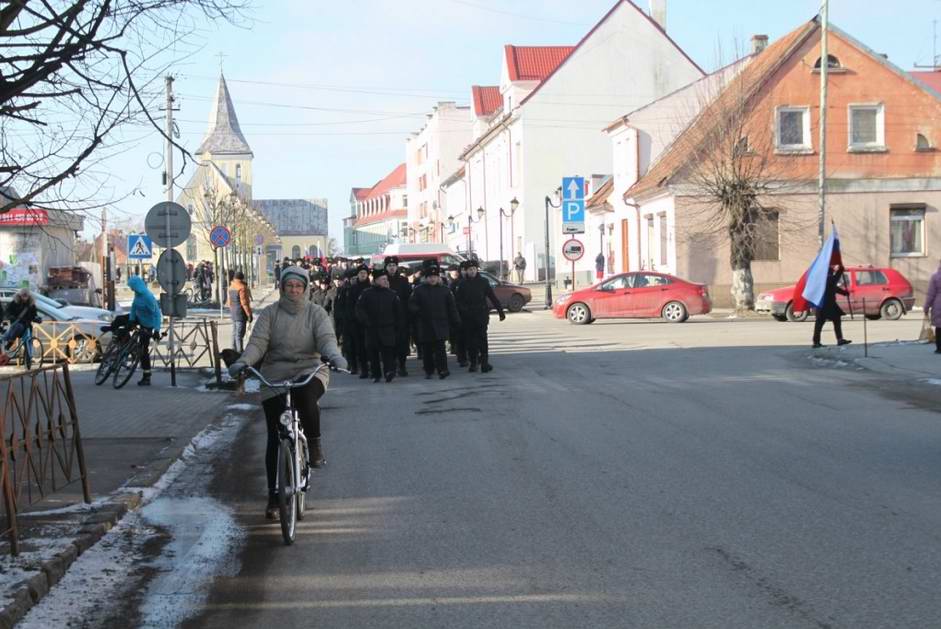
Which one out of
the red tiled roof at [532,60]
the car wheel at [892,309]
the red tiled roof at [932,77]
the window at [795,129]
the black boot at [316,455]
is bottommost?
the black boot at [316,455]

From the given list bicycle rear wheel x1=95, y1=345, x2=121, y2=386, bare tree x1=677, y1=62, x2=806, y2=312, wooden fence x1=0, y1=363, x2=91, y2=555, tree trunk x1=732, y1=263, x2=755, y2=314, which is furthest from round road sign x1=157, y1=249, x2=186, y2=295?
tree trunk x1=732, y1=263, x2=755, y2=314

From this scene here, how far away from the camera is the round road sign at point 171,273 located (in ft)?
60.4

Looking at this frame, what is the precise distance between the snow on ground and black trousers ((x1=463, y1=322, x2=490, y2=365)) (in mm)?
9523

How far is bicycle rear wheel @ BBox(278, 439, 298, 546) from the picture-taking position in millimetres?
7379

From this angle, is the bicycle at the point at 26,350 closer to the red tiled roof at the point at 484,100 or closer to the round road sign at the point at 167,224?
the round road sign at the point at 167,224

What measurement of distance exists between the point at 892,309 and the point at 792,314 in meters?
2.64

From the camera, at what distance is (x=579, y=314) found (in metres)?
32.7

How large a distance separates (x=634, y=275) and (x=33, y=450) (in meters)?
25.7

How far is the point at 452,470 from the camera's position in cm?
992

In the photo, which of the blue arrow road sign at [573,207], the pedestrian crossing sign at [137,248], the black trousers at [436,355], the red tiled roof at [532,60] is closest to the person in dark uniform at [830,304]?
the black trousers at [436,355]

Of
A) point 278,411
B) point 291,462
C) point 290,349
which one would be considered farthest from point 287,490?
point 290,349

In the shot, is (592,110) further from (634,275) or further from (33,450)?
(33,450)

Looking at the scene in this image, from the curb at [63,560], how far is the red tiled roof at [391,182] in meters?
149

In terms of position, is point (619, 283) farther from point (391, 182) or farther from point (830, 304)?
point (391, 182)
